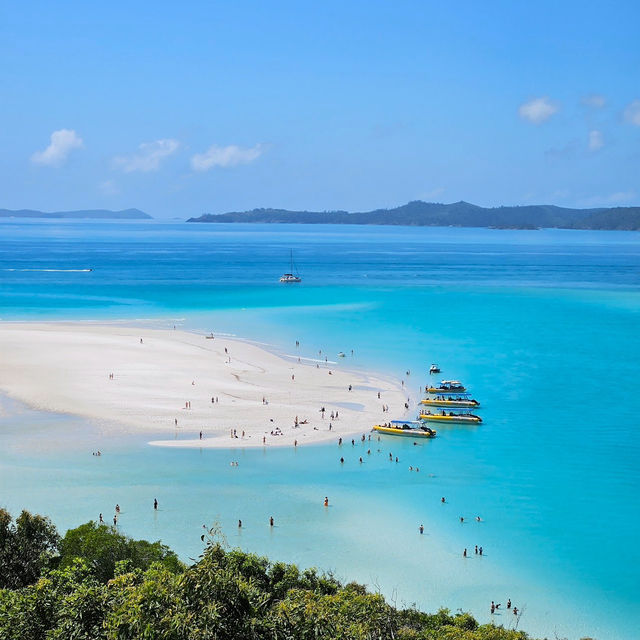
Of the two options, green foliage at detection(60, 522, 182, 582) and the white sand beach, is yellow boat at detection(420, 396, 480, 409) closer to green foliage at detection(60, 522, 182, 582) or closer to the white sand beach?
the white sand beach

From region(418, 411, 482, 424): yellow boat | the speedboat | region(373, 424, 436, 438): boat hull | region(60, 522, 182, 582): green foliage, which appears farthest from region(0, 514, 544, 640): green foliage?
the speedboat

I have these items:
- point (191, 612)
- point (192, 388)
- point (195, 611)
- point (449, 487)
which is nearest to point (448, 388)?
point (449, 487)

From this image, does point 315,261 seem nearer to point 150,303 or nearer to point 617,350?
point 150,303

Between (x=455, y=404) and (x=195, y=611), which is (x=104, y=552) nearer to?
(x=195, y=611)

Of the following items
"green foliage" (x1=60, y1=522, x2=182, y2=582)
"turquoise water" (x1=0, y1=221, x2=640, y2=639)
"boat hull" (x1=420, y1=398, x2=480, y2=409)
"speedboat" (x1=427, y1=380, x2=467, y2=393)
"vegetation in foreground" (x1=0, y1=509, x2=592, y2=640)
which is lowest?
"turquoise water" (x1=0, y1=221, x2=640, y2=639)

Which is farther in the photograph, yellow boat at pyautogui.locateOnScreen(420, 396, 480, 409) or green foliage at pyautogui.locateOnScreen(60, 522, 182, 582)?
yellow boat at pyautogui.locateOnScreen(420, 396, 480, 409)

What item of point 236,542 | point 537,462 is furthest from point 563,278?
point 236,542

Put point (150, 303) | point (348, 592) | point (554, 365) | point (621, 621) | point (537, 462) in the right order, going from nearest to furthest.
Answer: point (348, 592) → point (621, 621) → point (537, 462) → point (554, 365) → point (150, 303)
